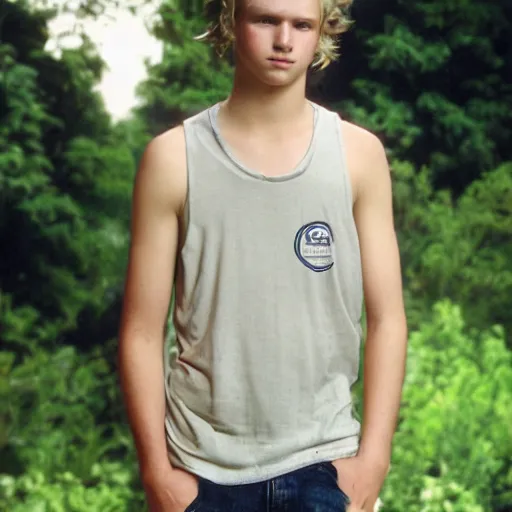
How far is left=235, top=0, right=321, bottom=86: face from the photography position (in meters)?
1.83

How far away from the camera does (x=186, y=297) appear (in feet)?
6.10

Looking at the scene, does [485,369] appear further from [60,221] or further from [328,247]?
[328,247]

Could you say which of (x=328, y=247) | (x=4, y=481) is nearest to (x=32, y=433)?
(x=4, y=481)

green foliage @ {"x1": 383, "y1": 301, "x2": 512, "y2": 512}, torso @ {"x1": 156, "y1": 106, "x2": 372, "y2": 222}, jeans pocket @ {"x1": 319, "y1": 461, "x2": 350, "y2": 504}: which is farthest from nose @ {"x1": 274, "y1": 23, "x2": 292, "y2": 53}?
green foliage @ {"x1": 383, "y1": 301, "x2": 512, "y2": 512}

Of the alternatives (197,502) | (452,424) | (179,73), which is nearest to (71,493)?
(452,424)

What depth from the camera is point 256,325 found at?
1822mm

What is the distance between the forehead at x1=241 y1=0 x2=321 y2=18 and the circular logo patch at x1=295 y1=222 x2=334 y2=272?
0.39 meters

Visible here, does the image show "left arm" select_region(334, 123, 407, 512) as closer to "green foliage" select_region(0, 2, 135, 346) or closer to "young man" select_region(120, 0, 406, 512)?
"young man" select_region(120, 0, 406, 512)

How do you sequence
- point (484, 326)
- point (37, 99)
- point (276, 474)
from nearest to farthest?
point (276, 474)
point (37, 99)
point (484, 326)

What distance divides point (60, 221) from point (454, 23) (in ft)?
4.78

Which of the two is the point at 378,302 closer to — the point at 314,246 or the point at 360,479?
the point at 314,246

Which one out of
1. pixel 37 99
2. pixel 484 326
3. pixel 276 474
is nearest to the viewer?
pixel 276 474

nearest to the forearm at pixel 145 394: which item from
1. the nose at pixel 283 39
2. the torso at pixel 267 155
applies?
the torso at pixel 267 155

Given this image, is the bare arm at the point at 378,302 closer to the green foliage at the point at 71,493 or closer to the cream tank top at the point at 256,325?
the cream tank top at the point at 256,325
